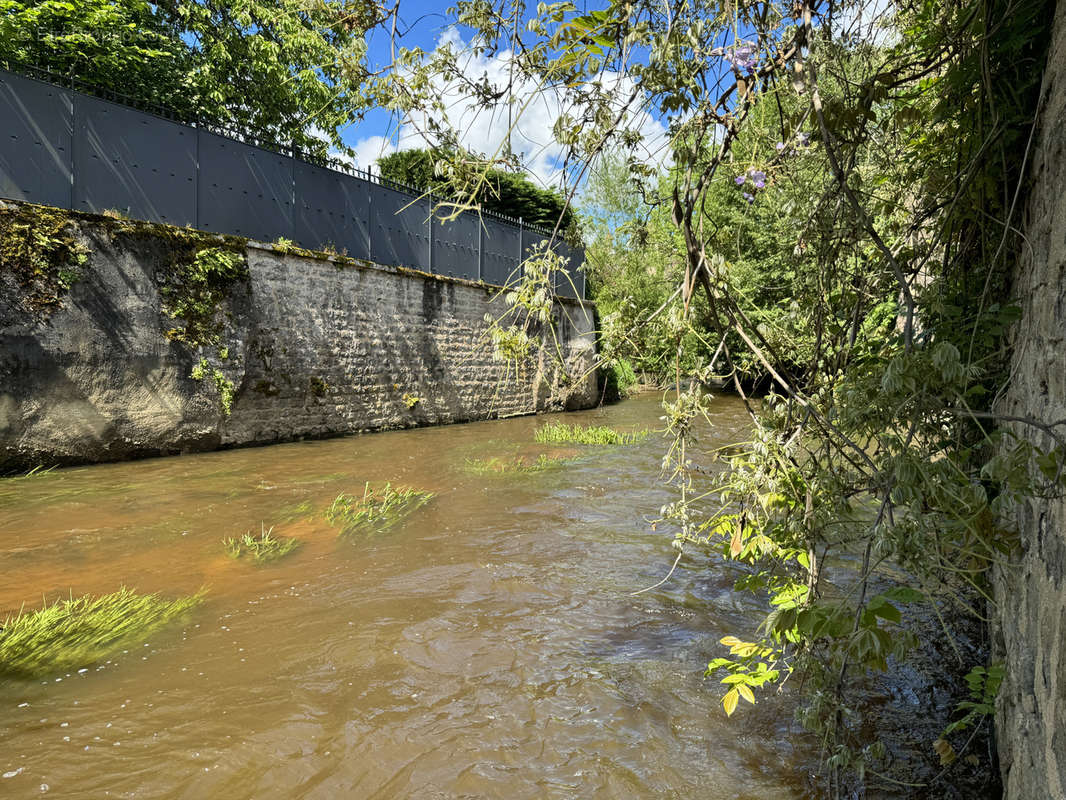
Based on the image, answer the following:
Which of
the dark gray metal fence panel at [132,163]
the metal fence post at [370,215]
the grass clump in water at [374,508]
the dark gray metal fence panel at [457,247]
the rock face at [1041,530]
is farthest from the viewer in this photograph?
the dark gray metal fence panel at [457,247]

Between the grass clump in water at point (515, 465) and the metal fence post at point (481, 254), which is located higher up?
the metal fence post at point (481, 254)

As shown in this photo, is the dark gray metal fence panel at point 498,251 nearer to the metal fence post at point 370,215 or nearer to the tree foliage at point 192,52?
the metal fence post at point 370,215

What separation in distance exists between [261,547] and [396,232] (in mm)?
8258

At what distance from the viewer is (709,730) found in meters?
2.75

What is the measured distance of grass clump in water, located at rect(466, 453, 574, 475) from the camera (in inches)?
313

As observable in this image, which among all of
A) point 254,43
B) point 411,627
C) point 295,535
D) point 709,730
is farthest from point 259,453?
point 254,43

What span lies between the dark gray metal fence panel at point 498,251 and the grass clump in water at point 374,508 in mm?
8271

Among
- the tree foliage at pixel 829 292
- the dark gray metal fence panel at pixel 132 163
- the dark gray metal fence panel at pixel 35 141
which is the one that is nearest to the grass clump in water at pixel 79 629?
the tree foliage at pixel 829 292

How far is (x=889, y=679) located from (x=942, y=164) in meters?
2.48

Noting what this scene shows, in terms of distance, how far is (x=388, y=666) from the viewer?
10.4ft

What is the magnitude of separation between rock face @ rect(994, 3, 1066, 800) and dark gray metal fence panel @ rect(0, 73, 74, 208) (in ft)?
29.8

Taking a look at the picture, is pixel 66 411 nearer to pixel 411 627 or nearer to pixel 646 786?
pixel 411 627

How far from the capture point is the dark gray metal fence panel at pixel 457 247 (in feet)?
41.4

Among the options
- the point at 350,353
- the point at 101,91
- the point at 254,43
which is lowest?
the point at 350,353
